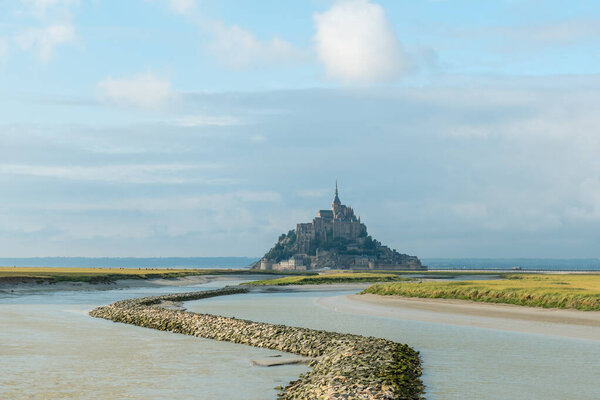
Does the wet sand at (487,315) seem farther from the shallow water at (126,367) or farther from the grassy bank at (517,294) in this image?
the shallow water at (126,367)

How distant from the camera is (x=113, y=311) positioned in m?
46.4

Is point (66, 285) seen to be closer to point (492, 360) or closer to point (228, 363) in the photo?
point (228, 363)

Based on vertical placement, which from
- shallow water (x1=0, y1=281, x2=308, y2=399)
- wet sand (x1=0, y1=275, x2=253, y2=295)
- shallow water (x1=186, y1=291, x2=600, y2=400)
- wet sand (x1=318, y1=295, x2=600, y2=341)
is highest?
wet sand (x1=0, y1=275, x2=253, y2=295)

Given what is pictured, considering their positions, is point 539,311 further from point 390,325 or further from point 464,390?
point 464,390

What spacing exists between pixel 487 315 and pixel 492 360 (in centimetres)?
1830

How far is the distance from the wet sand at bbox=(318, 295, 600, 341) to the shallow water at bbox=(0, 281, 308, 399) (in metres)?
15.2

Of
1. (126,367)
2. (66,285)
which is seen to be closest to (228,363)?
(126,367)

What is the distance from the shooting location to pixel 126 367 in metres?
23.5

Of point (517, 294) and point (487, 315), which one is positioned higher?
point (517, 294)

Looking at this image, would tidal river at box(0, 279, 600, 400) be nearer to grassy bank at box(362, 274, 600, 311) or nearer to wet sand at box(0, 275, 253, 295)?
grassy bank at box(362, 274, 600, 311)

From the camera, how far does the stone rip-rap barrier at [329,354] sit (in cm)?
1800

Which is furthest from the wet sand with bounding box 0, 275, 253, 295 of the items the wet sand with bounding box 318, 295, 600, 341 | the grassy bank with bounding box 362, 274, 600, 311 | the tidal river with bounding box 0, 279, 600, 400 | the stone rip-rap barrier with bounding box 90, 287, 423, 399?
the grassy bank with bounding box 362, 274, 600, 311

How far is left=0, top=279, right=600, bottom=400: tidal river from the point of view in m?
19.1

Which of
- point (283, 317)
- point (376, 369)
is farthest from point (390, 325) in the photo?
point (376, 369)
